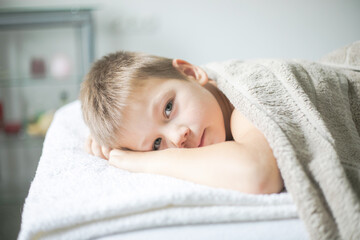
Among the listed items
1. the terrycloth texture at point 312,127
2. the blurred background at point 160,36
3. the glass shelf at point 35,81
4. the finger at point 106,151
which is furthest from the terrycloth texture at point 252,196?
the blurred background at point 160,36

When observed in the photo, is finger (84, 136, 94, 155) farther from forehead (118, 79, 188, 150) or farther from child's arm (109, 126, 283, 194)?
child's arm (109, 126, 283, 194)

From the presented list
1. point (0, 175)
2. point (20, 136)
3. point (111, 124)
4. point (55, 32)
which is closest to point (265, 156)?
point (111, 124)

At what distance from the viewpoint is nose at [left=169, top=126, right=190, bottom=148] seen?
70 centimetres

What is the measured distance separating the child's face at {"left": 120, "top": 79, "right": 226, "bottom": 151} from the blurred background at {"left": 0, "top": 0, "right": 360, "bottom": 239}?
1611 millimetres

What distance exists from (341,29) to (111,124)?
2152 mm

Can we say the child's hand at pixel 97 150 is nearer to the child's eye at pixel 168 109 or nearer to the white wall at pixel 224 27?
the child's eye at pixel 168 109

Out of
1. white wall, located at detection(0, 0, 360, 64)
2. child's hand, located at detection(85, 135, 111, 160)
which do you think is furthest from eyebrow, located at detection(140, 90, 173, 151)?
Result: white wall, located at detection(0, 0, 360, 64)

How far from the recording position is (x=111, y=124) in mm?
743

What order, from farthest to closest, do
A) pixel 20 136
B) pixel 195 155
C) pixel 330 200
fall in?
pixel 20 136
pixel 195 155
pixel 330 200

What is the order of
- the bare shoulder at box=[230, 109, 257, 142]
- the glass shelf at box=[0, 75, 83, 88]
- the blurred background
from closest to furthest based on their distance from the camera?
the bare shoulder at box=[230, 109, 257, 142], the glass shelf at box=[0, 75, 83, 88], the blurred background

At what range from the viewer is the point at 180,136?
2.31ft

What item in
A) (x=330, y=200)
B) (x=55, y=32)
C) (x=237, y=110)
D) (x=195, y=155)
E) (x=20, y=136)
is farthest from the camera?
(x=55, y=32)

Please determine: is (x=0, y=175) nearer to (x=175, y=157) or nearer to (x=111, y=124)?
(x=111, y=124)

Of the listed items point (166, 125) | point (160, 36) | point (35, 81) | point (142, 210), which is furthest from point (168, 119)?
point (160, 36)
